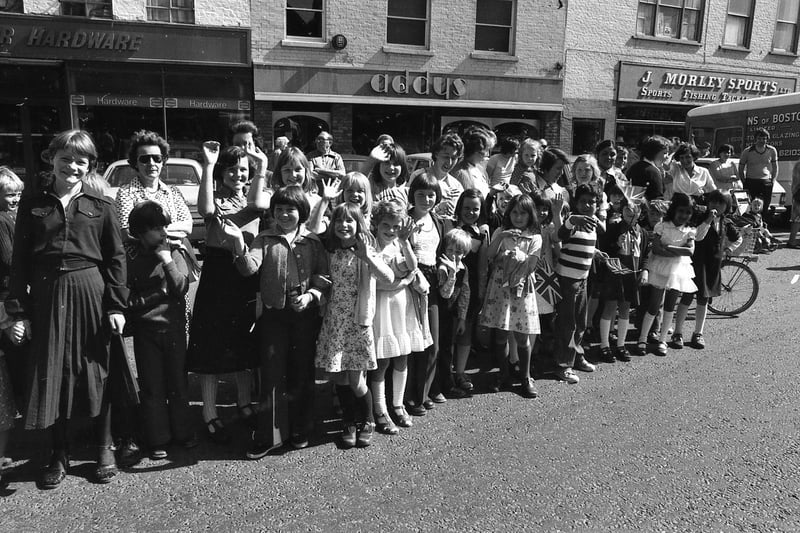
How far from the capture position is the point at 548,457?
12.1 ft

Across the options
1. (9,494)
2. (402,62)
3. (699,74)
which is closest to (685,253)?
(9,494)

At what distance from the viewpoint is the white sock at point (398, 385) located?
409 centimetres

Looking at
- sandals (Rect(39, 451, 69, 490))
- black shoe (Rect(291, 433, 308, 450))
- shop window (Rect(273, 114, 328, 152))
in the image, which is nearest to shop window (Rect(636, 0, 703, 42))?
shop window (Rect(273, 114, 328, 152))

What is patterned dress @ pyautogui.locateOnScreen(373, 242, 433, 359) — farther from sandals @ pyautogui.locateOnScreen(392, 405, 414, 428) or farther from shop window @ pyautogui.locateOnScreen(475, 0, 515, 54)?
shop window @ pyautogui.locateOnScreen(475, 0, 515, 54)

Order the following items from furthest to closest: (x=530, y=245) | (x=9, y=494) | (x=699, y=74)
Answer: (x=699, y=74), (x=530, y=245), (x=9, y=494)

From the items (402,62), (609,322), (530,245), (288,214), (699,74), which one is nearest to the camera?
(288,214)

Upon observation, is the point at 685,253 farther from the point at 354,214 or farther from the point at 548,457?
the point at 354,214

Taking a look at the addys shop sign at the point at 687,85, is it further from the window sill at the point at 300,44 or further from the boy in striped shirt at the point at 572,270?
the boy in striped shirt at the point at 572,270

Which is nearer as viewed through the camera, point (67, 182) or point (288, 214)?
point (67, 182)

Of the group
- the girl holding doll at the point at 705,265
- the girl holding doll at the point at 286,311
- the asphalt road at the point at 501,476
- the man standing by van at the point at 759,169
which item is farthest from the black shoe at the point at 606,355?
the man standing by van at the point at 759,169

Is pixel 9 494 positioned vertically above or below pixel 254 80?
below

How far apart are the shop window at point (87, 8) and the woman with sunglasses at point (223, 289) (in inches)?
490

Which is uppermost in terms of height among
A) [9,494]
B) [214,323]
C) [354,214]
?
[354,214]

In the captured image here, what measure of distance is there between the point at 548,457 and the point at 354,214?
188 cm
